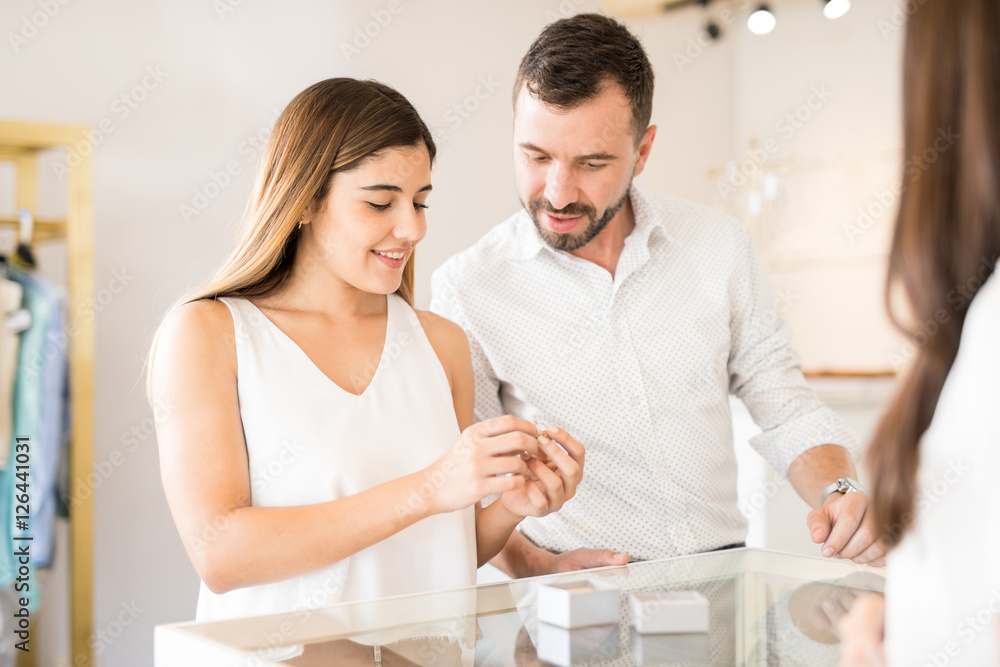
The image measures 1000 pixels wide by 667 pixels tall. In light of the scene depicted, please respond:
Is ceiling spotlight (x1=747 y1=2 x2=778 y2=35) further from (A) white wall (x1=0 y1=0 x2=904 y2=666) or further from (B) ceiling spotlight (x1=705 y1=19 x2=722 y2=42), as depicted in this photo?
(A) white wall (x1=0 y1=0 x2=904 y2=666)

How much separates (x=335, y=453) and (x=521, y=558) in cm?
54

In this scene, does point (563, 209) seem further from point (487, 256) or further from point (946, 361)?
point (946, 361)

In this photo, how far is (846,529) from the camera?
1.46m

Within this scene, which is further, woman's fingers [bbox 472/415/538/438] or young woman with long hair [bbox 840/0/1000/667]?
woman's fingers [bbox 472/415/538/438]

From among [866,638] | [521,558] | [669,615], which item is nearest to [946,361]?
[866,638]

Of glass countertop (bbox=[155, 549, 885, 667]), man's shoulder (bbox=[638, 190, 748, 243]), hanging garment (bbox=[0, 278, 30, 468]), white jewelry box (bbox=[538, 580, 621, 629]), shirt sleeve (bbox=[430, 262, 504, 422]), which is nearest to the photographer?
glass countertop (bbox=[155, 549, 885, 667])

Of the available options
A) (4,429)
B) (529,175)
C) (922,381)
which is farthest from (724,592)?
(4,429)

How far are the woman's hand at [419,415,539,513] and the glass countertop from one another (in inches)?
5.6

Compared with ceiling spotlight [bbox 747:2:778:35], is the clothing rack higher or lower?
lower

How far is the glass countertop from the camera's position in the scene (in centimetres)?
92

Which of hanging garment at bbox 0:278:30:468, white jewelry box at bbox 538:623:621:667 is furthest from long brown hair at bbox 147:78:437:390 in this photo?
hanging garment at bbox 0:278:30:468

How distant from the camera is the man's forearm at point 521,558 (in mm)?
1774

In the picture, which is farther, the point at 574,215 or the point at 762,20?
the point at 762,20

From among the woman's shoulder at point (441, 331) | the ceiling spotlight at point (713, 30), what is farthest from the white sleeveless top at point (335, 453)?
the ceiling spotlight at point (713, 30)
